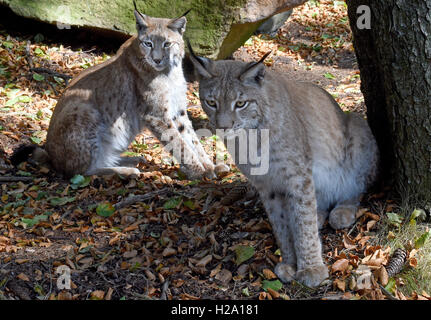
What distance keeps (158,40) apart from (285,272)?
10.1 feet

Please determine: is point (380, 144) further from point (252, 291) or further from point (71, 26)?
point (71, 26)

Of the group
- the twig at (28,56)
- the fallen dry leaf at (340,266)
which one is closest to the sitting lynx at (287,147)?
the fallen dry leaf at (340,266)

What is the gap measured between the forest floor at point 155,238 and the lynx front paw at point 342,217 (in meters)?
0.06

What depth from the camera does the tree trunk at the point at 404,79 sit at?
11.4 feet

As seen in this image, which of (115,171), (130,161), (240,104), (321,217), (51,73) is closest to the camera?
(240,104)

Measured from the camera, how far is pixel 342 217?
3.91 meters

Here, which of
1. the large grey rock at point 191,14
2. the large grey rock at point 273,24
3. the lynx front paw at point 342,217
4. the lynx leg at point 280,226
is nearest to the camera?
the lynx leg at point 280,226

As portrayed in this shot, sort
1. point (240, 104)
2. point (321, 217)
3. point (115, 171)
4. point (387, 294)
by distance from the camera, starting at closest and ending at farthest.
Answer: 1. point (387, 294)
2. point (240, 104)
3. point (321, 217)
4. point (115, 171)

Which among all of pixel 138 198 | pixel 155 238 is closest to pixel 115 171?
pixel 138 198

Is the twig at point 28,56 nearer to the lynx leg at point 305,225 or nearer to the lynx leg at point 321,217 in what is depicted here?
the lynx leg at point 321,217

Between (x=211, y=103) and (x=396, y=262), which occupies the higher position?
(x=211, y=103)

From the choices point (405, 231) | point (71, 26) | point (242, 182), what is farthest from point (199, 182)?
point (71, 26)

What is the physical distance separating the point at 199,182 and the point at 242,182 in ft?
1.74

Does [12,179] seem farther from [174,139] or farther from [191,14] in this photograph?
[191,14]
